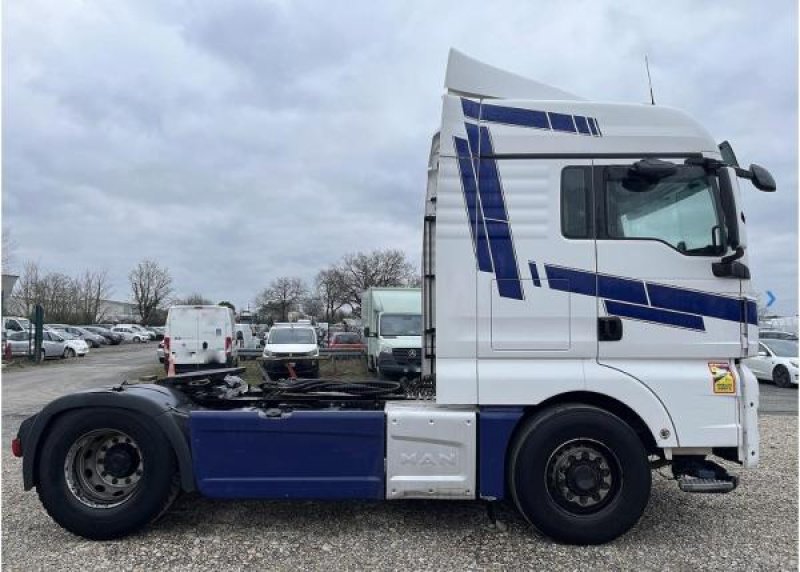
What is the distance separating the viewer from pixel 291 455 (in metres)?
4.67

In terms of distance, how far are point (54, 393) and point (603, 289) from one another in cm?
1612

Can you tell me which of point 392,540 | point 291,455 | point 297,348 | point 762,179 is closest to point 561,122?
point 762,179

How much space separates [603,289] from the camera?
4602 millimetres

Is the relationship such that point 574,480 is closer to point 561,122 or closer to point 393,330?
point 561,122

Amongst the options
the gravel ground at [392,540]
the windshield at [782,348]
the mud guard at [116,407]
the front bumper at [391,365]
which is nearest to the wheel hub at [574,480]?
the gravel ground at [392,540]

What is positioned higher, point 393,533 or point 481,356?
point 481,356

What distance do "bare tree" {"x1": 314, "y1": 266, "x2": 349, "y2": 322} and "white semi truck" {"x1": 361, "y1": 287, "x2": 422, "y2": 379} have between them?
46.7 metres

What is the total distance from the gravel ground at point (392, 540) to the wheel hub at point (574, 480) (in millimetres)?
331

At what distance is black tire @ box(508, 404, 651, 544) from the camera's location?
4461 millimetres

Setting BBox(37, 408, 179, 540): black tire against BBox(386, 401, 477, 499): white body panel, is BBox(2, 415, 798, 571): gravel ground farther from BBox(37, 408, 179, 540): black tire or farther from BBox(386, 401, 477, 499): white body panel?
BBox(386, 401, 477, 499): white body panel

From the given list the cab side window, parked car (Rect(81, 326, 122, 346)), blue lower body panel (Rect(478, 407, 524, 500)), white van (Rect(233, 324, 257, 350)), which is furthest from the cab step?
parked car (Rect(81, 326, 122, 346))

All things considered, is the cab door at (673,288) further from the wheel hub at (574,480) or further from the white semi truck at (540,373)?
the wheel hub at (574,480)

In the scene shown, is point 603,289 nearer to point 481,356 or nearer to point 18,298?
point 481,356

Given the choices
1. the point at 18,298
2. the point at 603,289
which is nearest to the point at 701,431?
the point at 603,289
